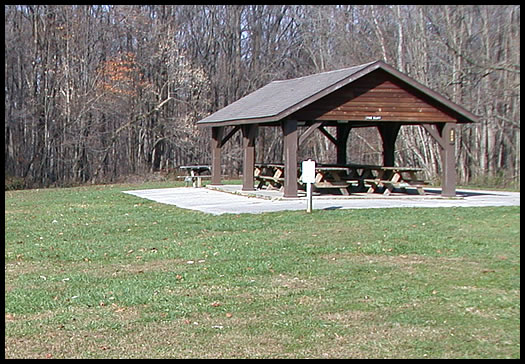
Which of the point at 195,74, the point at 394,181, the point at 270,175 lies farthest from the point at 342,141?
the point at 195,74

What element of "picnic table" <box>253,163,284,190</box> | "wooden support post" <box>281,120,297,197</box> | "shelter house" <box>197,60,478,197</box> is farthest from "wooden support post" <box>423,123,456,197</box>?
"picnic table" <box>253,163,284,190</box>

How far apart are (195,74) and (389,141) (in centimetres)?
1495

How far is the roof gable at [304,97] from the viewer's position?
19.7 m

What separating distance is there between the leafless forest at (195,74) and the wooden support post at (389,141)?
553 centimetres

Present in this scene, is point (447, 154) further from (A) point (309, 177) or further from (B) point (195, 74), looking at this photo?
(B) point (195, 74)

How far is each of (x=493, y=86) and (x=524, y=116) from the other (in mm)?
3549

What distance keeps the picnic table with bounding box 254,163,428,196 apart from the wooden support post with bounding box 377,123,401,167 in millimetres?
1147

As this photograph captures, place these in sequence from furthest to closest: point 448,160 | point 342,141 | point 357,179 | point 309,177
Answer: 1. point 342,141
2. point 357,179
3. point 448,160
4. point 309,177

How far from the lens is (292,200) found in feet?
64.1

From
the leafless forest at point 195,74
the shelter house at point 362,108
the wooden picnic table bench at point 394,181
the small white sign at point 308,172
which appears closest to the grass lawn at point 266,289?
the small white sign at point 308,172

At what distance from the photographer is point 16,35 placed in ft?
110

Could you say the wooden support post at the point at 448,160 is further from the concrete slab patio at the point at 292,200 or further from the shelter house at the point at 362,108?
the concrete slab patio at the point at 292,200

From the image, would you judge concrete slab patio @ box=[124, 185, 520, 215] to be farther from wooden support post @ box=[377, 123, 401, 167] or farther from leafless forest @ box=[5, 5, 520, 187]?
leafless forest @ box=[5, 5, 520, 187]

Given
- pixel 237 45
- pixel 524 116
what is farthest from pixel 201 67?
pixel 524 116
